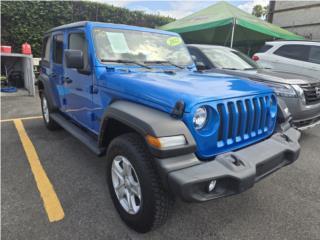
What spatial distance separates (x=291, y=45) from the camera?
7.14 meters

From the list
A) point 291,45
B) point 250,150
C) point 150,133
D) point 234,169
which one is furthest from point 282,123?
point 291,45

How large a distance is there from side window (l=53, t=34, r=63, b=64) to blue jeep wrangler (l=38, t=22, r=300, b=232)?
72 cm

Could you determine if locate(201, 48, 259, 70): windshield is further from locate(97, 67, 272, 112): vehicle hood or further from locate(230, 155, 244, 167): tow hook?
locate(230, 155, 244, 167): tow hook

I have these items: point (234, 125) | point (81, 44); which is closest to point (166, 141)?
point (234, 125)

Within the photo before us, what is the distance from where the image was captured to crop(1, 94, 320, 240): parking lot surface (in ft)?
7.30

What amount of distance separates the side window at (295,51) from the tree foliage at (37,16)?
8479 mm

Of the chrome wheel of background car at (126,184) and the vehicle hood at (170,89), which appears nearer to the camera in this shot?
the vehicle hood at (170,89)

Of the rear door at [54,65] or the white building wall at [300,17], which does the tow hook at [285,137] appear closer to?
the rear door at [54,65]

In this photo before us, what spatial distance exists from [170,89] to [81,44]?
1.64 m

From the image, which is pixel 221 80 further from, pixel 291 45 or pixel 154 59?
pixel 291 45

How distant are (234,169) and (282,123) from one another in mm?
1232

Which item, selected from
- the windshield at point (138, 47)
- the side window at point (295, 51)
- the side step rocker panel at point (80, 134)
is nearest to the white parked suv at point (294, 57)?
the side window at point (295, 51)

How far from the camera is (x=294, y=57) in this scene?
279 inches

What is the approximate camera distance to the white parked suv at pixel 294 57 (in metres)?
6.89
